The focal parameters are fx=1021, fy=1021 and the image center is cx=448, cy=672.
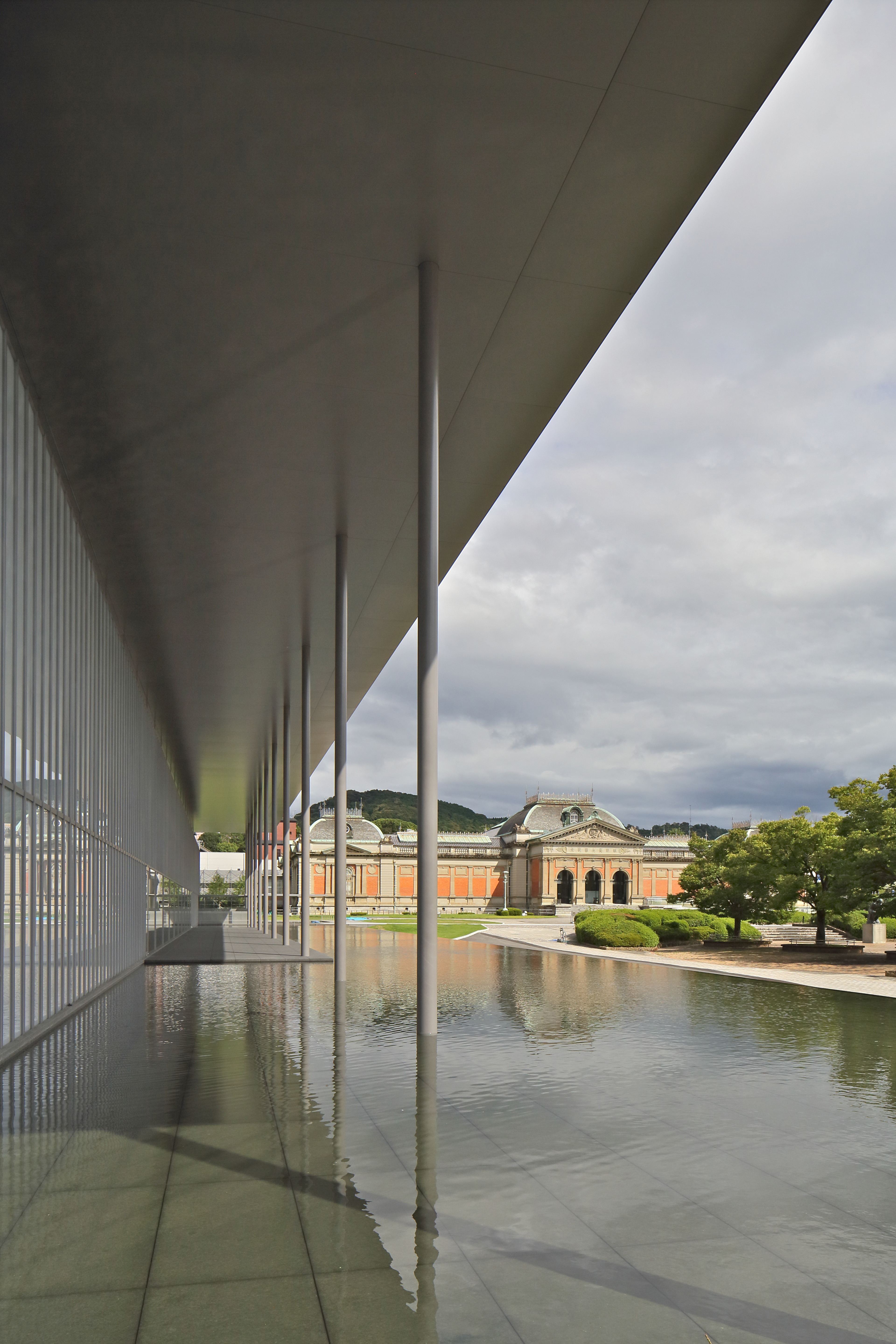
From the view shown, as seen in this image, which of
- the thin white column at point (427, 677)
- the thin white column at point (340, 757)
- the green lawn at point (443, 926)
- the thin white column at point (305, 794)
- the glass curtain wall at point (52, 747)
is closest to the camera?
the thin white column at point (427, 677)

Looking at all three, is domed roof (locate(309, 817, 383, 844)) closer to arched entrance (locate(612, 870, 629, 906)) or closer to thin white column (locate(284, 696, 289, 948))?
arched entrance (locate(612, 870, 629, 906))

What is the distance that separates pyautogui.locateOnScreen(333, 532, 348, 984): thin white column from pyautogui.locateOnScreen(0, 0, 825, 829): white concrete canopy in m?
2.53

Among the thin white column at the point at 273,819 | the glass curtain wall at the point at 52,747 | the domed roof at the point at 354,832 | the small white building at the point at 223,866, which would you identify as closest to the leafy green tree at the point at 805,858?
the thin white column at the point at 273,819

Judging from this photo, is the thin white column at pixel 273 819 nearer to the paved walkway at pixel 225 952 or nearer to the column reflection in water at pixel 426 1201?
the paved walkway at pixel 225 952

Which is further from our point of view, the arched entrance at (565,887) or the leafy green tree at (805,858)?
the arched entrance at (565,887)

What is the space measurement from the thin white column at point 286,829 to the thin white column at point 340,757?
26.2ft

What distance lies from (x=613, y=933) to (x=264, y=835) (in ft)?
51.6

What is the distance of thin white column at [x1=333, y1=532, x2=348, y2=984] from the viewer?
52.3 feet

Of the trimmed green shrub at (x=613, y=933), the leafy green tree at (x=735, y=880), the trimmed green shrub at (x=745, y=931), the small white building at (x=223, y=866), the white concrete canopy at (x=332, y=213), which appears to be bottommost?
the small white building at (x=223, y=866)

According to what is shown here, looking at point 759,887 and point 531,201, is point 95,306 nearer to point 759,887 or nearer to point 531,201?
point 531,201

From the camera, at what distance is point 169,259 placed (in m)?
8.41

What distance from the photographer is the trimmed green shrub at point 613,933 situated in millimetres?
34250

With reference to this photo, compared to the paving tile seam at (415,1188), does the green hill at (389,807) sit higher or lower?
lower

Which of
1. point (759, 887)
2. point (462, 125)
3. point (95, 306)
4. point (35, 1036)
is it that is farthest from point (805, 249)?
point (759, 887)
